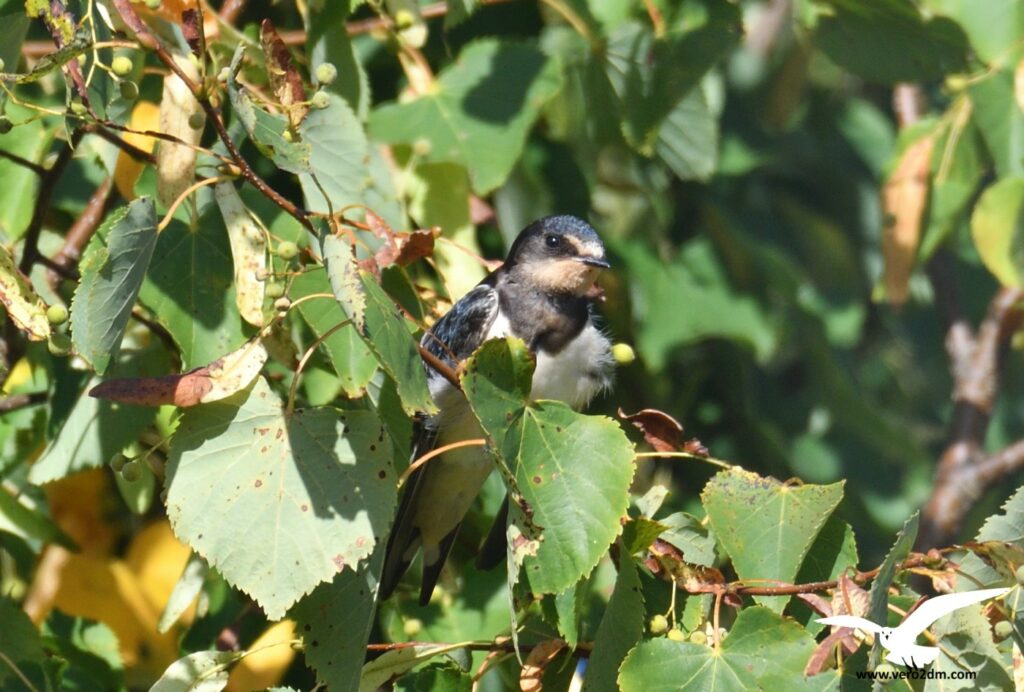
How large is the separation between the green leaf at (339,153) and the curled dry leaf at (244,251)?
0.73ft

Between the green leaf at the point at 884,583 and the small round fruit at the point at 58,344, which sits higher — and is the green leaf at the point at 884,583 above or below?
below

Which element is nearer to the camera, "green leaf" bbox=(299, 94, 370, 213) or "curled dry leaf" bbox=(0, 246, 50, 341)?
"curled dry leaf" bbox=(0, 246, 50, 341)

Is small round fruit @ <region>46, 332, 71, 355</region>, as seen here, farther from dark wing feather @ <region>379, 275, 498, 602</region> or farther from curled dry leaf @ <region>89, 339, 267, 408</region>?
dark wing feather @ <region>379, 275, 498, 602</region>

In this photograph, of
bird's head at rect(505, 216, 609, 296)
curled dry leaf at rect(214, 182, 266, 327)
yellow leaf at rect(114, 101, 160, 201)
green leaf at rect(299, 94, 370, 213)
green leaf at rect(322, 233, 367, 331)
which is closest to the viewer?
green leaf at rect(322, 233, 367, 331)

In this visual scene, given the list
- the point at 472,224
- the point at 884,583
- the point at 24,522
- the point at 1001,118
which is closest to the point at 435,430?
the point at 472,224

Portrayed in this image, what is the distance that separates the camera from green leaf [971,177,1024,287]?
10.1 ft

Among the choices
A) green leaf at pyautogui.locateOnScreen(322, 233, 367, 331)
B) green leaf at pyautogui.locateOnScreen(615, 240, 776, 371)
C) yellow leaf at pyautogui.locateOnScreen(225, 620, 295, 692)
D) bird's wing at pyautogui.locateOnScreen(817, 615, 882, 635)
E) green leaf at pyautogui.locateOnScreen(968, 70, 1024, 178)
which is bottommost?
green leaf at pyautogui.locateOnScreen(615, 240, 776, 371)

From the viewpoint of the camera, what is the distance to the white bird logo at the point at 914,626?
5.78 feet

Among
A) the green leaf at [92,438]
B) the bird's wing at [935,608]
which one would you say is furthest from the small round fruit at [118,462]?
the bird's wing at [935,608]

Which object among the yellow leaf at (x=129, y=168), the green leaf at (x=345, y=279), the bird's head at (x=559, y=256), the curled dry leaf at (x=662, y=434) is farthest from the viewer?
the bird's head at (x=559, y=256)

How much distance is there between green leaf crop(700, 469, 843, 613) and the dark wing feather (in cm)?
84

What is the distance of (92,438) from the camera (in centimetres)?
236

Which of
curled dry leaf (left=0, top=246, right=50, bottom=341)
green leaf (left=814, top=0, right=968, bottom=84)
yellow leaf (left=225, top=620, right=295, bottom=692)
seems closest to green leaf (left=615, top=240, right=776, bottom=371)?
green leaf (left=814, top=0, right=968, bottom=84)

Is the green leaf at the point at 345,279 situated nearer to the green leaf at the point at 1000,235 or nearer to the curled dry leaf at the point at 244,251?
the curled dry leaf at the point at 244,251
